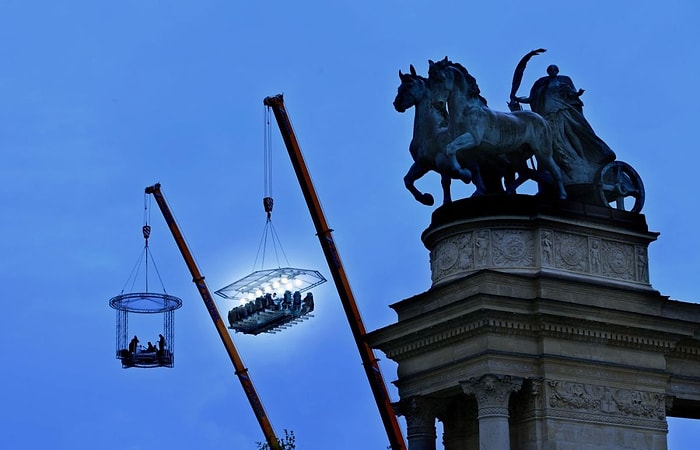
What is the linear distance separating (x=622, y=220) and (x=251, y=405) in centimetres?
4388

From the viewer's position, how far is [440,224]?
34.5 metres

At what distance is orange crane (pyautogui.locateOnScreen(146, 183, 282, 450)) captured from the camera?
248ft

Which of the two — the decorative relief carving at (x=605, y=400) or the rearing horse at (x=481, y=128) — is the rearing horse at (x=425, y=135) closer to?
the rearing horse at (x=481, y=128)

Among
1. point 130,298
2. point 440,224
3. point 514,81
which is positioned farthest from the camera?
point 130,298

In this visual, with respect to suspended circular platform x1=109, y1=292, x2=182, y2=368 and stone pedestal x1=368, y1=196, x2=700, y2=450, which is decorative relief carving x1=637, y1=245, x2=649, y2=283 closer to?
stone pedestal x1=368, y1=196, x2=700, y2=450

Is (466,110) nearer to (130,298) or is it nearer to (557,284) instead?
(557,284)

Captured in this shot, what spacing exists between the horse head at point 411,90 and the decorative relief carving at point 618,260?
228 inches

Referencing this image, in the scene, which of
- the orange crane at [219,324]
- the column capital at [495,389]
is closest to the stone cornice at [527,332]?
the column capital at [495,389]

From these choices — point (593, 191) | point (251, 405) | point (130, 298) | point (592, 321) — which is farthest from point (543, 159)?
point (251, 405)

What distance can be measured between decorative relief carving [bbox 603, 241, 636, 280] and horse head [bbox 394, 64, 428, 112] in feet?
19.0

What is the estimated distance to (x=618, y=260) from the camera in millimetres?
34625

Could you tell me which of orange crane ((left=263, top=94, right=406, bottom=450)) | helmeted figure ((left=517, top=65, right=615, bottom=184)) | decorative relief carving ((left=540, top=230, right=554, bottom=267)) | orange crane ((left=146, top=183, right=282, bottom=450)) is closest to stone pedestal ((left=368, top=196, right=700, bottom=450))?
decorative relief carving ((left=540, top=230, right=554, bottom=267))

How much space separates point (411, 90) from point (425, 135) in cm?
121

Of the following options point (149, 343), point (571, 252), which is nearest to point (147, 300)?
point (149, 343)
